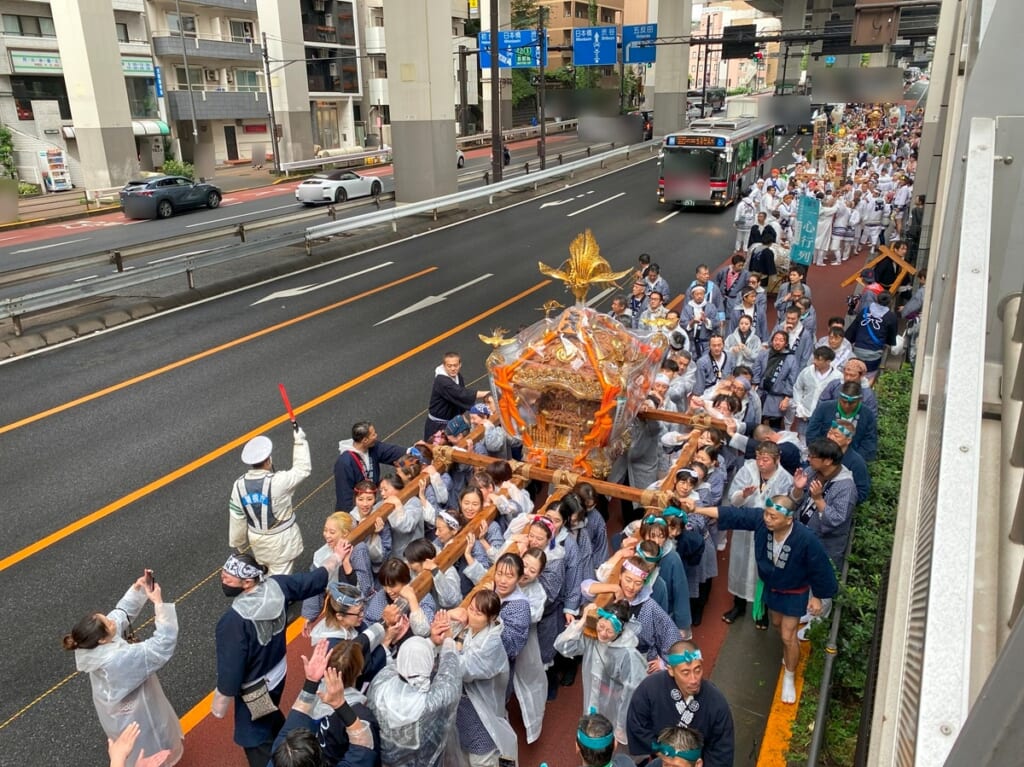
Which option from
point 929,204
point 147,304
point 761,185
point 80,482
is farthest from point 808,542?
point 761,185

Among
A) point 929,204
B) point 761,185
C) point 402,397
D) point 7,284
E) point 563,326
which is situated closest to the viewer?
point 563,326

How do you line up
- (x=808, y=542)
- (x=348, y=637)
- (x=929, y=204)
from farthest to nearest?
1. (x=929, y=204)
2. (x=808, y=542)
3. (x=348, y=637)

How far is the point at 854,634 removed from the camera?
5.25 metres

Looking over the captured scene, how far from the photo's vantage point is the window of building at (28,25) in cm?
3409

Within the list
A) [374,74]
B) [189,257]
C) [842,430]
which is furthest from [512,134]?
[842,430]

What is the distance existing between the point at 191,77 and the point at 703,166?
32330 millimetres

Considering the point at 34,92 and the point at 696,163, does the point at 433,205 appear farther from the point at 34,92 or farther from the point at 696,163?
the point at 34,92

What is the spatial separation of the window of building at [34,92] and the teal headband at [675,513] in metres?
38.2

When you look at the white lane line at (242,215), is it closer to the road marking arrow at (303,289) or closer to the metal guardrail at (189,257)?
the metal guardrail at (189,257)

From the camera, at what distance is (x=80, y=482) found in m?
8.81

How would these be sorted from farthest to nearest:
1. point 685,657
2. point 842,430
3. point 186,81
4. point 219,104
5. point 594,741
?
point 219,104
point 186,81
point 842,430
point 685,657
point 594,741

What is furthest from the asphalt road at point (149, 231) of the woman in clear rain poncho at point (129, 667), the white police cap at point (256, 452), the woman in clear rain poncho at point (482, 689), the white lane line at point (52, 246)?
the woman in clear rain poncho at point (482, 689)

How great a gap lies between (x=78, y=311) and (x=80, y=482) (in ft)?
25.2

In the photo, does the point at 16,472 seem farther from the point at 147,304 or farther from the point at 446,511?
the point at 147,304
